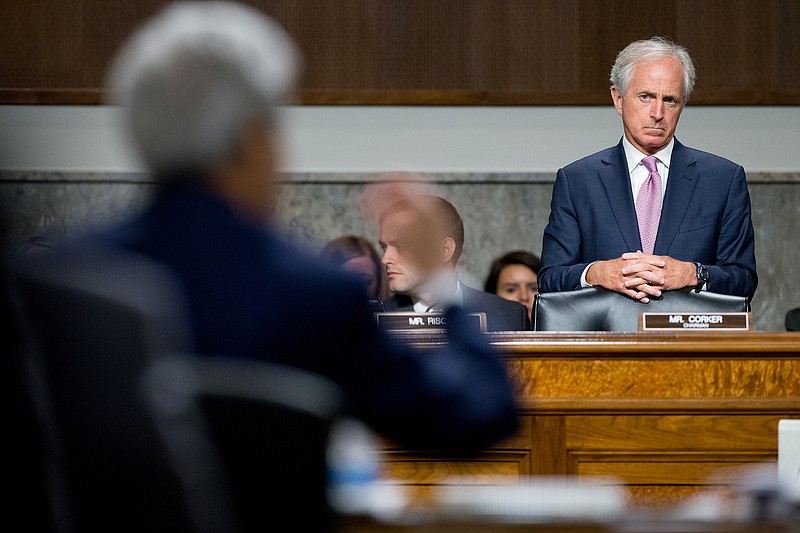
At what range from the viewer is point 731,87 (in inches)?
217

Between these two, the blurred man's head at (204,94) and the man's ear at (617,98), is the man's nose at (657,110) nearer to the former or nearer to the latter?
the man's ear at (617,98)

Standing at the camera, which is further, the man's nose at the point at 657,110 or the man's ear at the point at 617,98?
the man's ear at the point at 617,98

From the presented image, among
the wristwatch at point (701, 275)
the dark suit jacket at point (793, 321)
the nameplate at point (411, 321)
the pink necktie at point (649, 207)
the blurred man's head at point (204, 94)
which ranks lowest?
the dark suit jacket at point (793, 321)

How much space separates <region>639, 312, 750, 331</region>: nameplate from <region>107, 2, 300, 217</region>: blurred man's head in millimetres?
1839

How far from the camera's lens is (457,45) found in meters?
5.58

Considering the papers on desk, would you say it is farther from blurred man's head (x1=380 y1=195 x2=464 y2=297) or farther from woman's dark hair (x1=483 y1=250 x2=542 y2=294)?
woman's dark hair (x1=483 y1=250 x2=542 y2=294)

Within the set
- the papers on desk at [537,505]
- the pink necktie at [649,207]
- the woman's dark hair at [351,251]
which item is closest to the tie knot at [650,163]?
the pink necktie at [649,207]

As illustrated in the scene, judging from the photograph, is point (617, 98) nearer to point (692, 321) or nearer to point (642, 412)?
point (692, 321)

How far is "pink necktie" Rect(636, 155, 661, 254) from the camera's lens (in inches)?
133

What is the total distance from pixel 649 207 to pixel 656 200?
0.03 meters

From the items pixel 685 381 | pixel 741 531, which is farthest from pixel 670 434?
pixel 741 531

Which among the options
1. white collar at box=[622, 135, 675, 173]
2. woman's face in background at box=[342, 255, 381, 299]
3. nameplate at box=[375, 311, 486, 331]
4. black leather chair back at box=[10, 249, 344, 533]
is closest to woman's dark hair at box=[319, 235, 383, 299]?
woman's face in background at box=[342, 255, 381, 299]

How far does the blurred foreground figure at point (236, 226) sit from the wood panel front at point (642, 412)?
145cm

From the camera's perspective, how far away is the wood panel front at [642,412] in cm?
266
